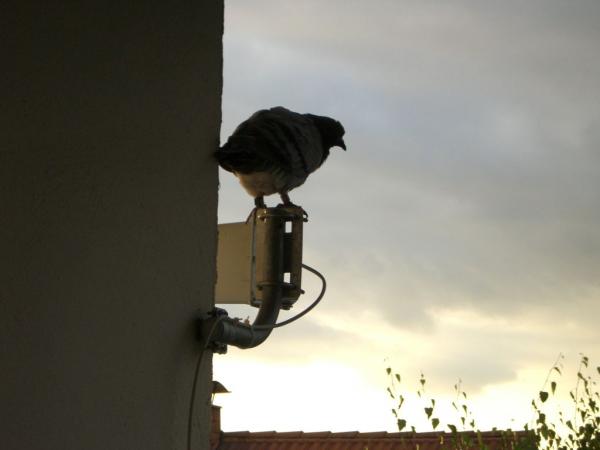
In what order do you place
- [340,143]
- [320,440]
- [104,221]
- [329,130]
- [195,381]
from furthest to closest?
[320,440]
[340,143]
[329,130]
[195,381]
[104,221]

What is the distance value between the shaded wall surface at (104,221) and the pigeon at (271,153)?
0.07m

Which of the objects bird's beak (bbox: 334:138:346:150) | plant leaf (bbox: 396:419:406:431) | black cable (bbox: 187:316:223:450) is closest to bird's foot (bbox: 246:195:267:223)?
black cable (bbox: 187:316:223:450)

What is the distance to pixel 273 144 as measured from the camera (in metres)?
2.54

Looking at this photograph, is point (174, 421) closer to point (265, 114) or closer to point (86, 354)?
point (86, 354)

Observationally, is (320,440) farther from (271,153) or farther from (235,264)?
(271,153)

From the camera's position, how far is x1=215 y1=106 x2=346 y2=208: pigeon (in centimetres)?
249

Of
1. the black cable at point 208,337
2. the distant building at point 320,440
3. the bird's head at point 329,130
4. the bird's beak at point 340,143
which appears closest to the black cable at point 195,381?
the black cable at point 208,337

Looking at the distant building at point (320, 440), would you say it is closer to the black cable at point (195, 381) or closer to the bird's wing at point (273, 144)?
the bird's wing at point (273, 144)

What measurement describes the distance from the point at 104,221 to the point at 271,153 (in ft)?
2.50

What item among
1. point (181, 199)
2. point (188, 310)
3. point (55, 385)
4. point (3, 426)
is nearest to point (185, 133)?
point (181, 199)

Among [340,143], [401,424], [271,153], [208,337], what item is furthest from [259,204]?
[401,424]

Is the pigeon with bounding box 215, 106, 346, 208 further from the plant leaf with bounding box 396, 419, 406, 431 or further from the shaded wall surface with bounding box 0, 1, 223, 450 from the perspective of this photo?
the plant leaf with bounding box 396, 419, 406, 431

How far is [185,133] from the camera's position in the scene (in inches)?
91.5

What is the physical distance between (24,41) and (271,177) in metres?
1.03
